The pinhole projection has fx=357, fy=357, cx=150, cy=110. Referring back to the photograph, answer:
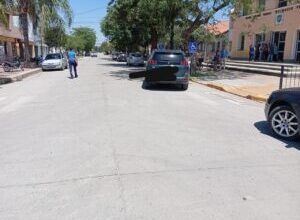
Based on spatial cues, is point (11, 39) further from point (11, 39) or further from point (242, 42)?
point (242, 42)

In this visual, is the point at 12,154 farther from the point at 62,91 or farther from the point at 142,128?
the point at 62,91

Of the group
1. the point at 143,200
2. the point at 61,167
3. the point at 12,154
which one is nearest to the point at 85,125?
the point at 12,154

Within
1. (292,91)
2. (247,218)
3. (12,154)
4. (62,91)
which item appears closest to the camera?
(247,218)

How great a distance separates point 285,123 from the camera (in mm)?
6840

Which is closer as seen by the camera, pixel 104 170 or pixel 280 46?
pixel 104 170

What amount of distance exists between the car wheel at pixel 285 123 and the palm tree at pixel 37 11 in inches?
1059

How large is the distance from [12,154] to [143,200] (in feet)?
8.84

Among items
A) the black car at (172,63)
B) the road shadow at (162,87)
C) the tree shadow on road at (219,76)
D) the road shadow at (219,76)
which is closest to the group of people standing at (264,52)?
the road shadow at (219,76)

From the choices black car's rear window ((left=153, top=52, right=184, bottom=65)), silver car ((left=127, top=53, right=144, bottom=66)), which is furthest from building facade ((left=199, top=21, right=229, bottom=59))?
black car's rear window ((left=153, top=52, right=184, bottom=65))

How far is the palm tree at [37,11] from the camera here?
97.9 ft

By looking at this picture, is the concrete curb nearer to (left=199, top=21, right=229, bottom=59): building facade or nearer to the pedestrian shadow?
the pedestrian shadow

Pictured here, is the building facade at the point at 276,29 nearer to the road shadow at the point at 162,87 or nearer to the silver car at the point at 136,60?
the road shadow at the point at 162,87

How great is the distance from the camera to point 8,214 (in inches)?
147

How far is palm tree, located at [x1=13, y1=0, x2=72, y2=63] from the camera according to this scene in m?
29.8
